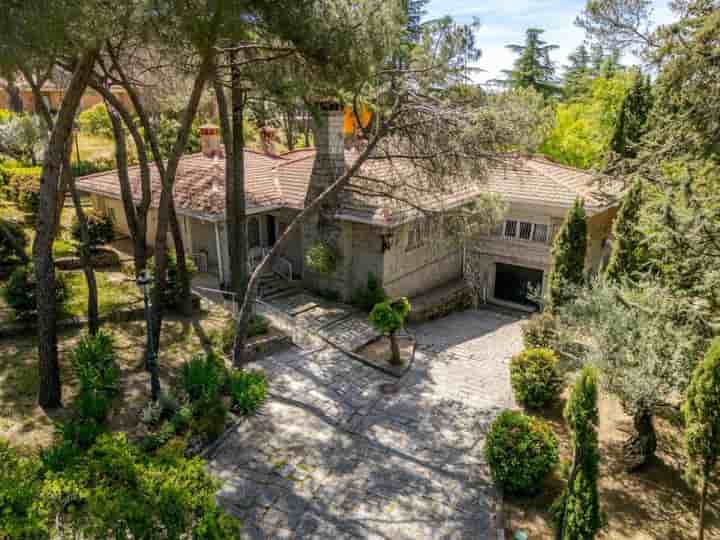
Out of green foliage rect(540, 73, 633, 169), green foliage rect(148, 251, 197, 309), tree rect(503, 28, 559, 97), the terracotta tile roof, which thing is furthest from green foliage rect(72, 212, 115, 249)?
tree rect(503, 28, 559, 97)

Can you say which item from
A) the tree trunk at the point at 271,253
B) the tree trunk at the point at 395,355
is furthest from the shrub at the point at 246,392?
the tree trunk at the point at 395,355

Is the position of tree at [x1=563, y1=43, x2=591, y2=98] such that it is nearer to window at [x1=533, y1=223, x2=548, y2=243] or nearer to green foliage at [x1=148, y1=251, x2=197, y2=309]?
window at [x1=533, y1=223, x2=548, y2=243]

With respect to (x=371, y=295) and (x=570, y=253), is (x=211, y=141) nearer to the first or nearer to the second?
(x=371, y=295)

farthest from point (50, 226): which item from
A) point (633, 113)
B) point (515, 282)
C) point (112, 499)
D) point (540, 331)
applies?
point (633, 113)

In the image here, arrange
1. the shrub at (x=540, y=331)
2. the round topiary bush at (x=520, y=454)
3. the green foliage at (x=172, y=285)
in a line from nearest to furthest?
1. the round topiary bush at (x=520, y=454)
2. the shrub at (x=540, y=331)
3. the green foliage at (x=172, y=285)

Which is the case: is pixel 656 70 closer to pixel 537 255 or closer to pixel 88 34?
pixel 537 255

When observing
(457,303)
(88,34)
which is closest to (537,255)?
(457,303)

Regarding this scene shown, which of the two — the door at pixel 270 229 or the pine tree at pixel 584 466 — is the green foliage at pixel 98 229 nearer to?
the door at pixel 270 229
